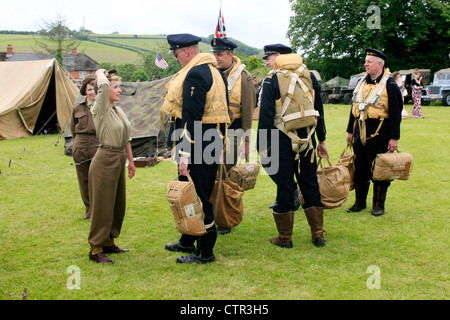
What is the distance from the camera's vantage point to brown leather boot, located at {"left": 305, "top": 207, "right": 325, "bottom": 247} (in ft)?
13.6

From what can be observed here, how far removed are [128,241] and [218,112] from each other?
1.91 m

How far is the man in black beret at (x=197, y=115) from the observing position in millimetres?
3430

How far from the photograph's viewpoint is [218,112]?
142 inches

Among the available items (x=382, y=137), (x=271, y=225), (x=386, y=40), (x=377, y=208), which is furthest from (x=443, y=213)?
(x=386, y=40)

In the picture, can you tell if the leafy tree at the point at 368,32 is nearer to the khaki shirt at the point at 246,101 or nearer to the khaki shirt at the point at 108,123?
the khaki shirt at the point at 246,101

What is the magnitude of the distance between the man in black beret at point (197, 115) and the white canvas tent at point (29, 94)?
37.1 feet

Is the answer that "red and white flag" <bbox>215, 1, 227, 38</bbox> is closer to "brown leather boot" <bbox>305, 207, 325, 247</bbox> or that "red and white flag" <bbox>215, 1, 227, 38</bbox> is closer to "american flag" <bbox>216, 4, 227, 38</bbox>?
"american flag" <bbox>216, 4, 227, 38</bbox>

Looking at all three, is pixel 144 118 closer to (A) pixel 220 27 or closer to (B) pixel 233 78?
(A) pixel 220 27

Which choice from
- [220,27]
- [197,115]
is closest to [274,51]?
[197,115]

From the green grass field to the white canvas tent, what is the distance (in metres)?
7.64

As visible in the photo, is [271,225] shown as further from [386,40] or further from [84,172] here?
[386,40]

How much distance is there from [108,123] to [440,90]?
73.6ft

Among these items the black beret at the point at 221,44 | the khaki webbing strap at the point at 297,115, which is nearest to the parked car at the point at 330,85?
the black beret at the point at 221,44

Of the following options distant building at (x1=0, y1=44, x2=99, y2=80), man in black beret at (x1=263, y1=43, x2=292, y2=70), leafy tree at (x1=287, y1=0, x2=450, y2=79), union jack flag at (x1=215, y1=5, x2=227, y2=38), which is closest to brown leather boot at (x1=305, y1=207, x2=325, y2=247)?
man in black beret at (x1=263, y1=43, x2=292, y2=70)
